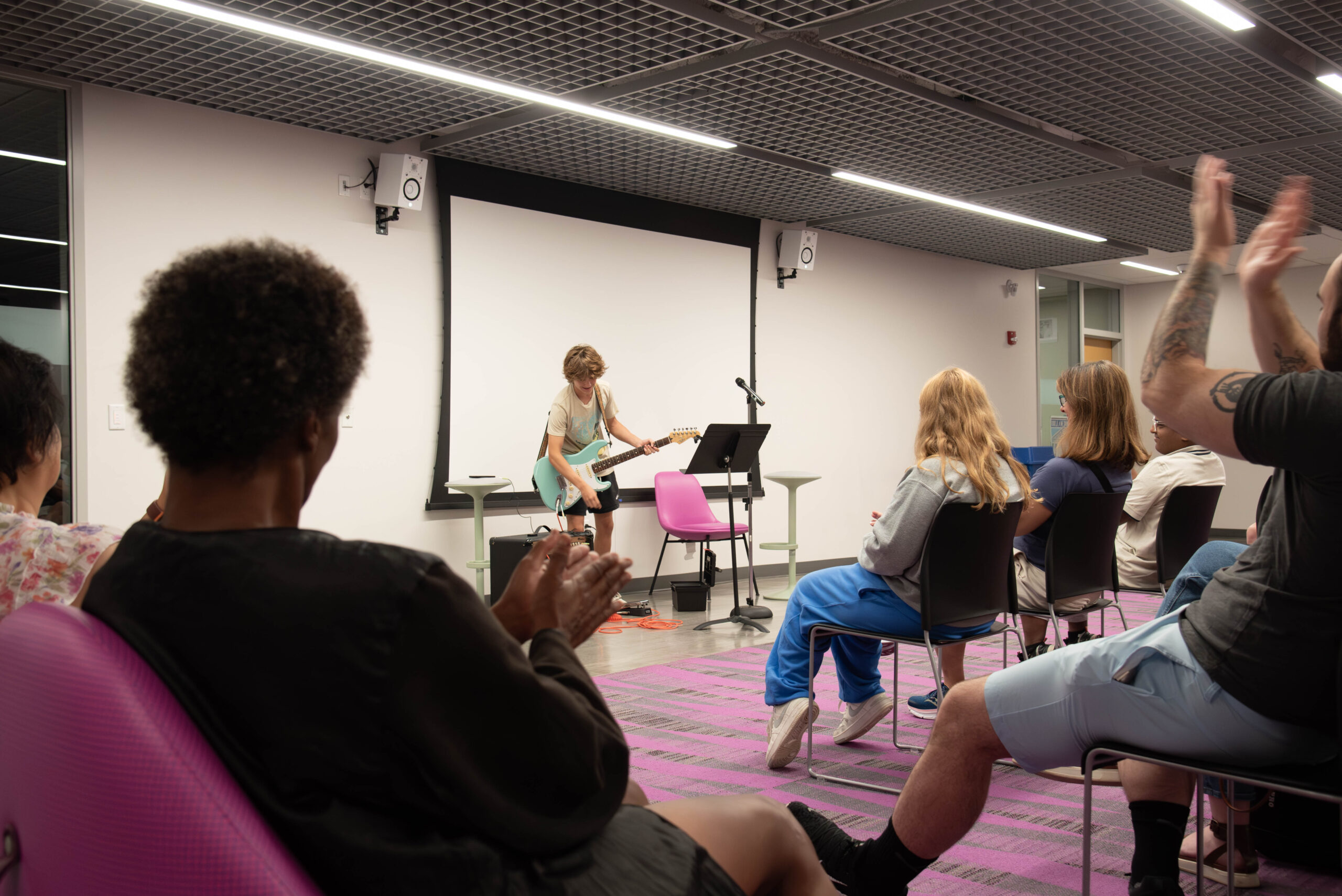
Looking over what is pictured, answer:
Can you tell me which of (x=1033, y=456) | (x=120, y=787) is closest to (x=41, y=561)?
(x=120, y=787)

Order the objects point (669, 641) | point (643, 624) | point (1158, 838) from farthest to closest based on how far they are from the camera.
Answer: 1. point (643, 624)
2. point (669, 641)
3. point (1158, 838)

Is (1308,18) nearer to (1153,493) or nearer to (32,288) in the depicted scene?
(1153,493)

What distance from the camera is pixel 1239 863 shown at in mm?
2186

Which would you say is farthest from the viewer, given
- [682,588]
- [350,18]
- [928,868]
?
[682,588]

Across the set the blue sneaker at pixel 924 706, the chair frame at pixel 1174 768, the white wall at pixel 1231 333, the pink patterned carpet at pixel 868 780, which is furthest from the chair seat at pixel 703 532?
the white wall at pixel 1231 333

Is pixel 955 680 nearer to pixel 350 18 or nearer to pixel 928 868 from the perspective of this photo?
pixel 928 868

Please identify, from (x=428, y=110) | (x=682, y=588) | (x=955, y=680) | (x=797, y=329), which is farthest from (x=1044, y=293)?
(x=955, y=680)

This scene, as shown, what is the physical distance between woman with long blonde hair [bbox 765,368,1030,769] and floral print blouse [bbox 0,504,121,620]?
6.09 feet

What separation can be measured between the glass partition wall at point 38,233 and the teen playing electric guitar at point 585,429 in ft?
8.17

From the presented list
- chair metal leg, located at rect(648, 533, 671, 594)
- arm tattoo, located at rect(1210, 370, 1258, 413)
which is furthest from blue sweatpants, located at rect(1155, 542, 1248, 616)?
chair metal leg, located at rect(648, 533, 671, 594)

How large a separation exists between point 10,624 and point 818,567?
778 cm

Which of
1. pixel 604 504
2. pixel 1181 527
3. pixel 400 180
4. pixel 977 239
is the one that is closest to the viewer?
pixel 1181 527

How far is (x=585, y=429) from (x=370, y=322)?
2346mm

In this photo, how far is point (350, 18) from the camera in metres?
3.97
